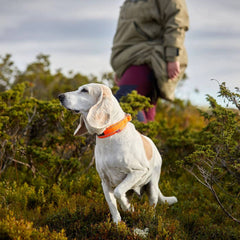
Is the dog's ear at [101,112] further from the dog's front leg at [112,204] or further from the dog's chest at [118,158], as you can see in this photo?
the dog's front leg at [112,204]

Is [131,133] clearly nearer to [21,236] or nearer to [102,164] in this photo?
[102,164]

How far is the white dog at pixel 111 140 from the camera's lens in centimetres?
312

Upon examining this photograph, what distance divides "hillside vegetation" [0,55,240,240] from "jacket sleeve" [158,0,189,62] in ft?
4.55

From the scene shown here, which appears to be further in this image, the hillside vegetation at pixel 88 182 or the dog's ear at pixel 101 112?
the hillside vegetation at pixel 88 182

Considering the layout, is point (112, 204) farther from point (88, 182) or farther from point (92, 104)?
point (88, 182)

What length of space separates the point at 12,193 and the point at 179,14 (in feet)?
13.3

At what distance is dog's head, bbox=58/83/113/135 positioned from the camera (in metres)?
3.09

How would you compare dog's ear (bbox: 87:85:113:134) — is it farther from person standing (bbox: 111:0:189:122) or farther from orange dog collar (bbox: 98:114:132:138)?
person standing (bbox: 111:0:189:122)

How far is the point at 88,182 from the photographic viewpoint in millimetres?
4941

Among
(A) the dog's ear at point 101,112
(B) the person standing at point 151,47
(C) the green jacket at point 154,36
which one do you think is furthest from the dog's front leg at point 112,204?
(C) the green jacket at point 154,36

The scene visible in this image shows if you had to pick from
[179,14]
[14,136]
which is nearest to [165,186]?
[14,136]

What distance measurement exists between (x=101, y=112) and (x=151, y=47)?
12.0 ft

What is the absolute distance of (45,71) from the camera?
13594mm

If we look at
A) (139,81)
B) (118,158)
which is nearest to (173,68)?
(139,81)
